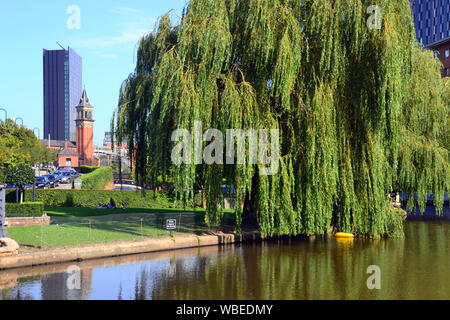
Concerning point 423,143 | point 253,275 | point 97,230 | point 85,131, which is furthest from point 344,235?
point 85,131

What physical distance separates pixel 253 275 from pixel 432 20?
134m

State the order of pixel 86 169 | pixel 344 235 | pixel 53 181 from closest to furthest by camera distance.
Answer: pixel 344 235 < pixel 53 181 < pixel 86 169

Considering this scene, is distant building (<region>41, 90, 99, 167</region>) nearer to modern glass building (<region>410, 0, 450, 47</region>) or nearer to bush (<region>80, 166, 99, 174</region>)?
bush (<region>80, 166, 99, 174</region>)

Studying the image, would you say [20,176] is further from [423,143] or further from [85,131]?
[85,131]

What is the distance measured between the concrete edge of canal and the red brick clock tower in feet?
339

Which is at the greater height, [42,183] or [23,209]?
[42,183]

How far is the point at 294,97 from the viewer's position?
22562 mm

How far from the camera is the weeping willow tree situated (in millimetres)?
21219

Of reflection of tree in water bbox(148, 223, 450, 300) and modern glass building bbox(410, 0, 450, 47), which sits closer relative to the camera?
reflection of tree in water bbox(148, 223, 450, 300)

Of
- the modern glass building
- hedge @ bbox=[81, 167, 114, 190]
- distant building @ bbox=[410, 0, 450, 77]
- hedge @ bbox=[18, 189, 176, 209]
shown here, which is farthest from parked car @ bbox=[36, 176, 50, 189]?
the modern glass building

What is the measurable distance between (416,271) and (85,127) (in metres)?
114

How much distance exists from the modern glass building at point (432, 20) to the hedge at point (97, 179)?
105 meters

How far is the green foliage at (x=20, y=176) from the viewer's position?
30016mm

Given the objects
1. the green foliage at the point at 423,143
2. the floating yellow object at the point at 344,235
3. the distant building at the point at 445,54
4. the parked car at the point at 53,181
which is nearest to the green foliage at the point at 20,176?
the floating yellow object at the point at 344,235
